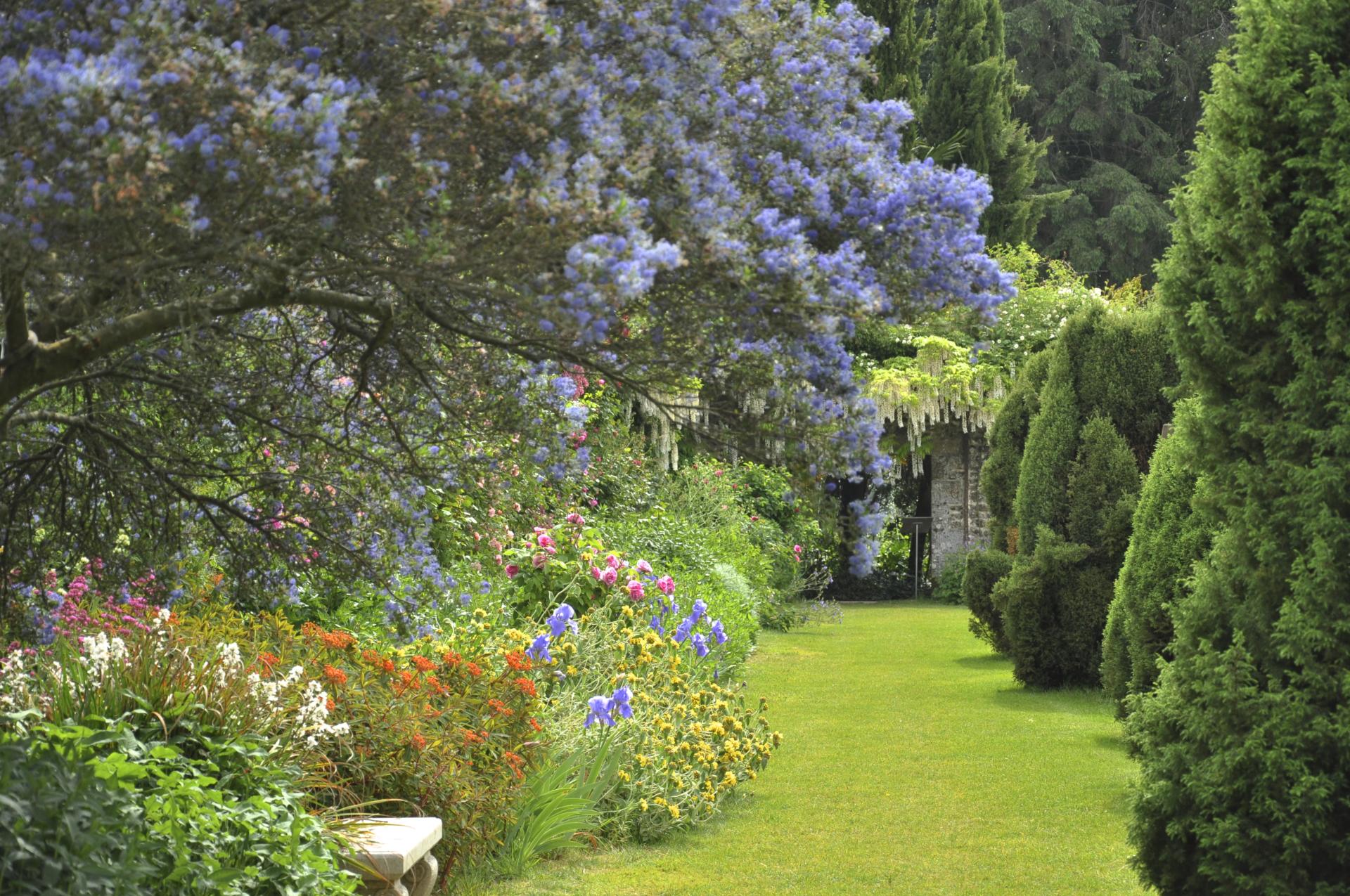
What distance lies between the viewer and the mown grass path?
5.95 metres

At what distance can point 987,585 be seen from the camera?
44.9ft

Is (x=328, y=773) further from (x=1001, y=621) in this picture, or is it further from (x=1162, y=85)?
(x=1162, y=85)

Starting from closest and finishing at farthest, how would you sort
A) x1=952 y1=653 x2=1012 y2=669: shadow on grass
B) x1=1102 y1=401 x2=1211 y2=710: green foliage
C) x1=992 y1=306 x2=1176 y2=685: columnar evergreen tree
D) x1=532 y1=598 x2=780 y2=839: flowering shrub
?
x1=532 y1=598 x2=780 y2=839: flowering shrub
x1=1102 y1=401 x2=1211 y2=710: green foliage
x1=992 y1=306 x2=1176 y2=685: columnar evergreen tree
x1=952 y1=653 x2=1012 y2=669: shadow on grass

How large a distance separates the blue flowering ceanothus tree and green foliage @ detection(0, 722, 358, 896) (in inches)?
40.2

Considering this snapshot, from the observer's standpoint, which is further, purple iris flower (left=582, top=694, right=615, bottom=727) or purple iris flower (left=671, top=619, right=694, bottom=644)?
purple iris flower (left=671, top=619, right=694, bottom=644)

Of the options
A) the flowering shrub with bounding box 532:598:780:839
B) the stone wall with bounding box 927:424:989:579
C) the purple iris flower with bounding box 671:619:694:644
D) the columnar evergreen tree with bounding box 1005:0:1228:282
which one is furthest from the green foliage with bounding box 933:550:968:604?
the purple iris flower with bounding box 671:619:694:644

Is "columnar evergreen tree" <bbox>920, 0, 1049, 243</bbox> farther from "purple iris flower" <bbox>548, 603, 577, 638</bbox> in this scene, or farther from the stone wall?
"purple iris flower" <bbox>548, 603, 577, 638</bbox>

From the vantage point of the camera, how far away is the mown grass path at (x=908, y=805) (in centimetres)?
595

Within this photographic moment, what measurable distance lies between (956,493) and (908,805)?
15957mm

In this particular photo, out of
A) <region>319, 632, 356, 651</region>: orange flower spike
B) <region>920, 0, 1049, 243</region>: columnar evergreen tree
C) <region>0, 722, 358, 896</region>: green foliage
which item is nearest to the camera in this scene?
<region>0, 722, 358, 896</region>: green foliage

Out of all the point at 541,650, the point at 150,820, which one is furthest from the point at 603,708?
the point at 150,820

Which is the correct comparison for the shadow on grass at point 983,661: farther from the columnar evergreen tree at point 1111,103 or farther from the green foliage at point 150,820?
the columnar evergreen tree at point 1111,103

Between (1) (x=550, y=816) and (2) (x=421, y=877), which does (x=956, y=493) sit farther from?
(2) (x=421, y=877)

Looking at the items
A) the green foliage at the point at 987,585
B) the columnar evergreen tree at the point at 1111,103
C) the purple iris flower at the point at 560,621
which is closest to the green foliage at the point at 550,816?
the purple iris flower at the point at 560,621
